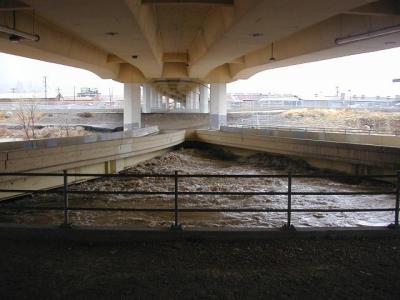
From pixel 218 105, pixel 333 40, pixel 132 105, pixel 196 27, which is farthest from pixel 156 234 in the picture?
pixel 132 105

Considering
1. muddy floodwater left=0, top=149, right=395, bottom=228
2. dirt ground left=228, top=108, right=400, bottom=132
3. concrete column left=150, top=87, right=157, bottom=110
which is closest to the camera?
muddy floodwater left=0, top=149, right=395, bottom=228

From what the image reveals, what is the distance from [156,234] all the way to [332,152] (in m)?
13.6

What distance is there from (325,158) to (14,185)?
12.9 m

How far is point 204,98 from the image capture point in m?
46.7

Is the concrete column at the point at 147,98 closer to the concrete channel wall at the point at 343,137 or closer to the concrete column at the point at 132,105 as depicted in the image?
the concrete column at the point at 132,105

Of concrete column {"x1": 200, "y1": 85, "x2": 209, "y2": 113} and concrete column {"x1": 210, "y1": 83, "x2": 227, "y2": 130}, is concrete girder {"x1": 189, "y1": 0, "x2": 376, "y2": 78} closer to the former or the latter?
concrete column {"x1": 210, "y1": 83, "x2": 227, "y2": 130}

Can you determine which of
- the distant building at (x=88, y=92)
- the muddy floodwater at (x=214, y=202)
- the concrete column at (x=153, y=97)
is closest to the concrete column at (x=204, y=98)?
the concrete column at (x=153, y=97)

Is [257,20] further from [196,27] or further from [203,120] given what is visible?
[203,120]

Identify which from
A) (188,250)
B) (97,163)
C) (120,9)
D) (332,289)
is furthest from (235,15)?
(97,163)

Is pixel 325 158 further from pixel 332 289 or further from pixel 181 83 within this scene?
Result: pixel 181 83

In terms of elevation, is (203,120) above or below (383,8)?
below

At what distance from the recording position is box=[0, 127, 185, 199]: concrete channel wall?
471 inches

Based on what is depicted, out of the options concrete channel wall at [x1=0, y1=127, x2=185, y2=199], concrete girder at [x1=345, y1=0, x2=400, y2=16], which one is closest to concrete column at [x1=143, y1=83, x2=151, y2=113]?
concrete channel wall at [x1=0, y1=127, x2=185, y2=199]

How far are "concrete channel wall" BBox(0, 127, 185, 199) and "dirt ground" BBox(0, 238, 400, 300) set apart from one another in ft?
20.3
